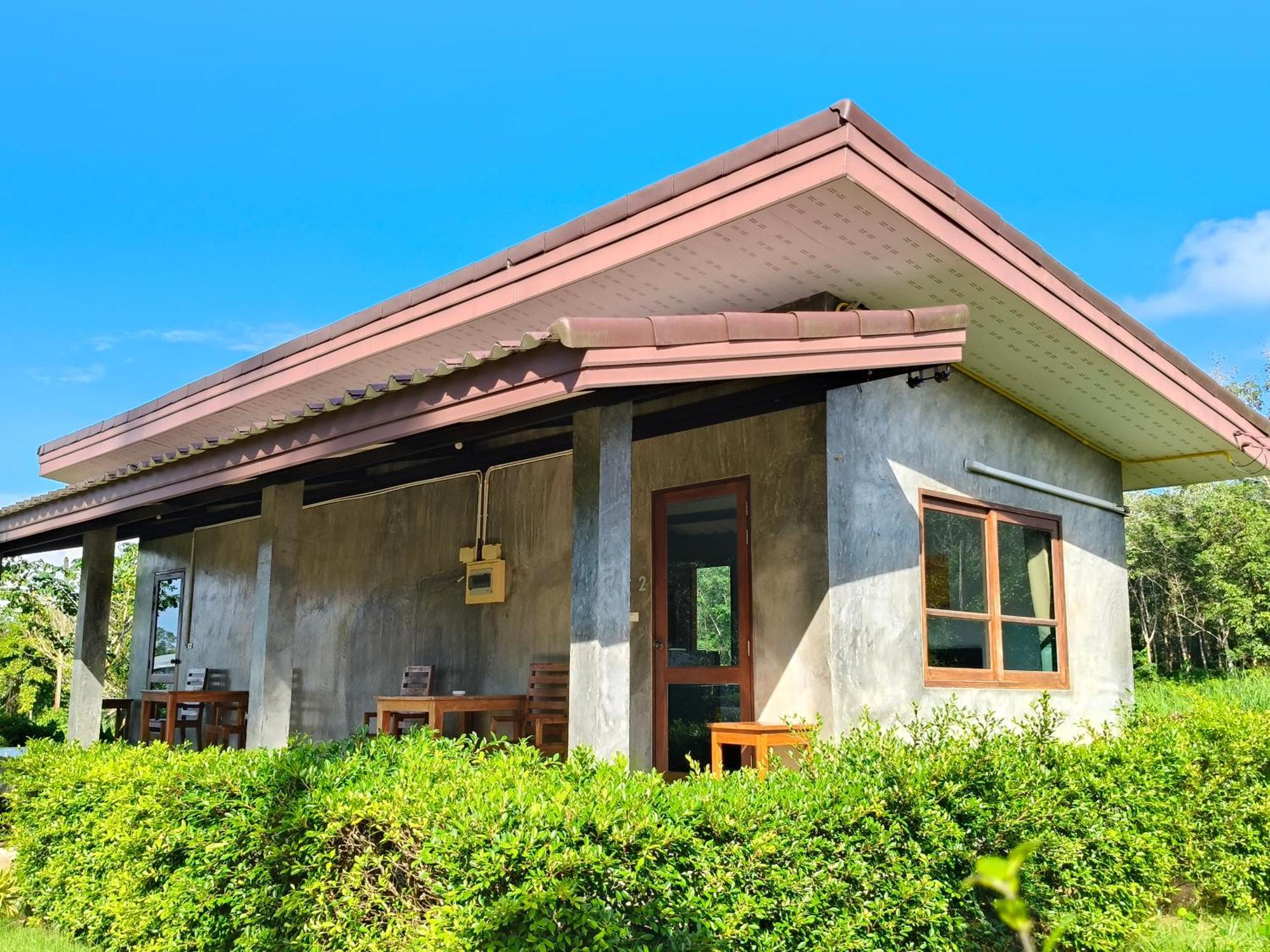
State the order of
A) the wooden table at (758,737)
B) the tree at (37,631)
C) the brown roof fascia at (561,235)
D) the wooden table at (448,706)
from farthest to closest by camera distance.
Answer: the tree at (37,631) → the wooden table at (448,706) → the wooden table at (758,737) → the brown roof fascia at (561,235)

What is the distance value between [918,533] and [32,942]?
569 cm

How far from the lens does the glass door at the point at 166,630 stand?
12969 millimetres

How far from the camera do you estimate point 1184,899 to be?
6.98 meters

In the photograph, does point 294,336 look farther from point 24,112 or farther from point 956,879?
point 24,112

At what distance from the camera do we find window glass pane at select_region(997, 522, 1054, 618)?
796 centimetres

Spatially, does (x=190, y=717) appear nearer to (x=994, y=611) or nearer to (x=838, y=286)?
(x=994, y=611)

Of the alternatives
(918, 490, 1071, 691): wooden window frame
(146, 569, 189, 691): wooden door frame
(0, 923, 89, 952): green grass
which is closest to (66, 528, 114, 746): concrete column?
(0, 923, 89, 952): green grass

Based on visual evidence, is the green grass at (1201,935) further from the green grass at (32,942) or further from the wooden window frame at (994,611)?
the green grass at (32,942)

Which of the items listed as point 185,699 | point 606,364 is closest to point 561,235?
point 606,364

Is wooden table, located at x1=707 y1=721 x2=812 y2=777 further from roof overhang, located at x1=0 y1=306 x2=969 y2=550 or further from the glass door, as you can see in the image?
the glass door

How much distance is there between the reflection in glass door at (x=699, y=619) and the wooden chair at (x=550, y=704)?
75 cm

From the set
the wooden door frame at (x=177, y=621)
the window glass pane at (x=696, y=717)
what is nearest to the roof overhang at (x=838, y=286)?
the window glass pane at (x=696, y=717)

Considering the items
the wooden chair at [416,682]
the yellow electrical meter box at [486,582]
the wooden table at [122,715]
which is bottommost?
the wooden table at [122,715]

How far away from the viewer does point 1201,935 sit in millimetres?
6105
